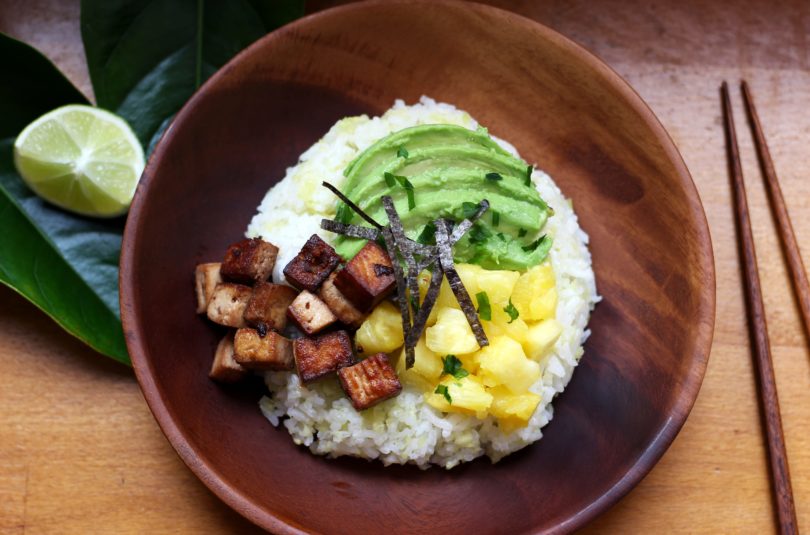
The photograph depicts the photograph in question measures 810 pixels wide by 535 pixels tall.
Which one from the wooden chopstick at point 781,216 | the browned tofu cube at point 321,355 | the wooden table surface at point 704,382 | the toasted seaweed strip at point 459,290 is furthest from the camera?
the wooden chopstick at point 781,216

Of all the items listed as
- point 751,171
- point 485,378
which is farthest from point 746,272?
point 485,378

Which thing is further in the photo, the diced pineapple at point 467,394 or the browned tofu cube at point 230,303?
the browned tofu cube at point 230,303

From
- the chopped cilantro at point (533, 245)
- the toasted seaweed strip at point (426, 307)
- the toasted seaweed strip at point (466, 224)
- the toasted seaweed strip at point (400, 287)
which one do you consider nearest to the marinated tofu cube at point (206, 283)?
the toasted seaweed strip at point (400, 287)

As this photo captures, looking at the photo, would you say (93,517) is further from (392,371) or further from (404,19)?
(404,19)

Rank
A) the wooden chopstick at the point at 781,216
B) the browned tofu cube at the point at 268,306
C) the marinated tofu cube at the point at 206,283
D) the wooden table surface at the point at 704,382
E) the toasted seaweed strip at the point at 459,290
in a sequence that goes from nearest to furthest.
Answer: the toasted seaweed strip at the point at 459,290 → the browned tofu cube at the point at 268,306 → the marinated tofu cube at the point at 206,283 → the wooden table surface at the point at 704,382 → the wooden chopstick at the point at 781,216

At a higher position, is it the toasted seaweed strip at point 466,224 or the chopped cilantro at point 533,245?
the chopped cilantro at point 533,245

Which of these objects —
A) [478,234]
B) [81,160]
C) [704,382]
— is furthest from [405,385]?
[81,160]

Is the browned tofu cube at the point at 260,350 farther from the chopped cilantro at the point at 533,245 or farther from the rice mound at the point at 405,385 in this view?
the chopped cilantro at the point at 533,245
